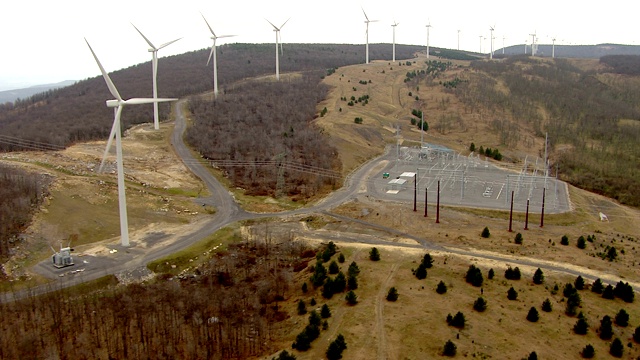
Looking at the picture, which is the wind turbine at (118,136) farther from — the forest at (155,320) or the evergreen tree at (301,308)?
the evergreen tree at (301,308)

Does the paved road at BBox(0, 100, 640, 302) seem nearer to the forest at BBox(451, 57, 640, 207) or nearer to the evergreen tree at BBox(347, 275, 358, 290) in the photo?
the evergreen tree at BBox(347, 275, 358, 290)

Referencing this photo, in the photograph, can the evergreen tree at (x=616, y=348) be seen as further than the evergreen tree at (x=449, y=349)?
Yes

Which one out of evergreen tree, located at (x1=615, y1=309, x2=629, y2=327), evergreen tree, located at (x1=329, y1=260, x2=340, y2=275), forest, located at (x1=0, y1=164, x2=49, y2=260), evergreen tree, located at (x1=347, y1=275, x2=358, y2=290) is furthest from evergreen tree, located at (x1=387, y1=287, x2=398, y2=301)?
forest, located at (x1=0, y1=164, x2=49, y2=260)

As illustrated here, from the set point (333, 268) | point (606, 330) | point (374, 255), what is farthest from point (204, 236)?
point (606, 330)

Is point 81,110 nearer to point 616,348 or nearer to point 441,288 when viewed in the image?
point 441,288

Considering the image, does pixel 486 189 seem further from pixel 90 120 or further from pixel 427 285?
pixel 90 120

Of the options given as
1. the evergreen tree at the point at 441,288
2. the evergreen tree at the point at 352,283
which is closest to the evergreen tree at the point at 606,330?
the evergreen tree at the point at 441,288

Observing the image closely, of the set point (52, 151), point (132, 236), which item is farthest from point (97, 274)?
point (52, 151)
